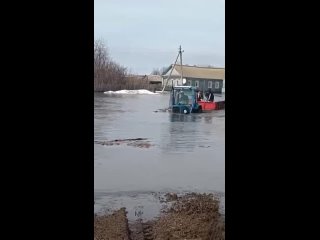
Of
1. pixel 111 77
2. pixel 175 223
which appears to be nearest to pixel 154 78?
pixel 111 77

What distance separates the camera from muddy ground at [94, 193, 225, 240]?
263 cm

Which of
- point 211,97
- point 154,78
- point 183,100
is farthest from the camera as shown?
point 183,100

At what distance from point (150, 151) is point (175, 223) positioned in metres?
0.89

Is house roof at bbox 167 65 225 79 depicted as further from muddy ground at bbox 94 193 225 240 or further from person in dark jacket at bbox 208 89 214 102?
muddy ground at bbox 94 193 225 240

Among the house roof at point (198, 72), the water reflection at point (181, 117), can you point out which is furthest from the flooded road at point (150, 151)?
the house roof at point (198, 72)

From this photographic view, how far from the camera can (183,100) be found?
420 cm

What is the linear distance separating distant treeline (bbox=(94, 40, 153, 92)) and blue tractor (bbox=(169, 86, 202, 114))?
49 cm

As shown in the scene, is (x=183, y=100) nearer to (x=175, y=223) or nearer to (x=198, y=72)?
(x=198, y=72)
